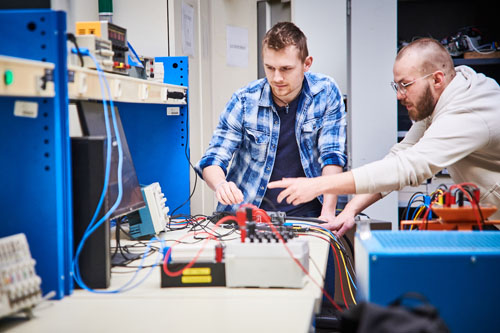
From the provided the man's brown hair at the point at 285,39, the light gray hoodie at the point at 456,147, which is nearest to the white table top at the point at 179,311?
the light gray hoodie at the point at 456,147

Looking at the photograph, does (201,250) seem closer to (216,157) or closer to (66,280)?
(66,280)

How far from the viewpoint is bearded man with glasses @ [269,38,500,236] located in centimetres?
175

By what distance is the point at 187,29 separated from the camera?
9.72ft

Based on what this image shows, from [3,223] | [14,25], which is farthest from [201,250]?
[14,25]

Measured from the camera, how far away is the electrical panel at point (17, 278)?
3.54ft

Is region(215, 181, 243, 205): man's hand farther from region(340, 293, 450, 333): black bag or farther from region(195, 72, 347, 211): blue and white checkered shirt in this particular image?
region(340, 293, 450, 333): black bag

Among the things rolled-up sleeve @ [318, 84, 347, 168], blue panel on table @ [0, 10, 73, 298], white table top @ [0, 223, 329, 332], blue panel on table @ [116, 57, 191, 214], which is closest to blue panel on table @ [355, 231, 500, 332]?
white table top @ [0, 223, 329, 332]

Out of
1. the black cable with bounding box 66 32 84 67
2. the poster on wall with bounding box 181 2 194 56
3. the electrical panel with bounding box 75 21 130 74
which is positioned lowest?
the black cable with bounding box 66 32 84 67

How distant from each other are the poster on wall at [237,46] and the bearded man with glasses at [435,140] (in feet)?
5.64

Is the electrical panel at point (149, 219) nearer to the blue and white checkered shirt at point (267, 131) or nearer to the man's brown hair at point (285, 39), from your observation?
the blue and white checkered shirt at point (267, 131)

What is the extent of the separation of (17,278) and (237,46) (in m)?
2.82

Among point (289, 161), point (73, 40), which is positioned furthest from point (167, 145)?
point (73, 40)

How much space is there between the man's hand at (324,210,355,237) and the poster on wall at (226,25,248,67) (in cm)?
180

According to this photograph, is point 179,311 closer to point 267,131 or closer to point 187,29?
point 267,131
